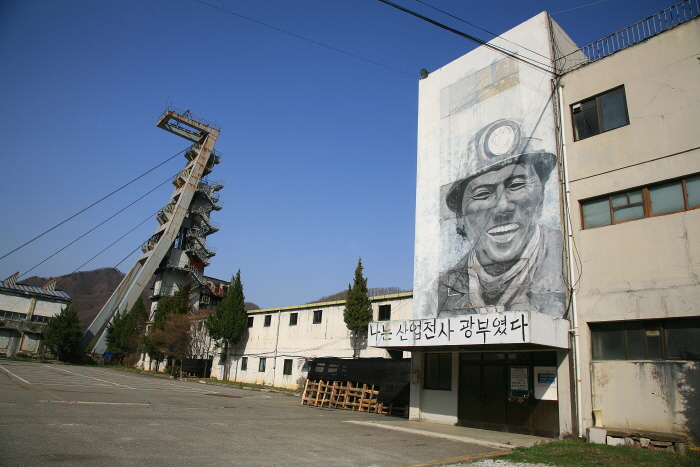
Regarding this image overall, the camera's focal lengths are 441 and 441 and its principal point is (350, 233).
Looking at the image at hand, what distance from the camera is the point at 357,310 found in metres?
31.7

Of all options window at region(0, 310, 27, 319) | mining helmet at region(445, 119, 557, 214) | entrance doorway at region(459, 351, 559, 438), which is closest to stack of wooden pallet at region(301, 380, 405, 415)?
entrance doorway at region(459, 351, 559, 438)

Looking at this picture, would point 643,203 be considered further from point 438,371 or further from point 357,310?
point 357,310

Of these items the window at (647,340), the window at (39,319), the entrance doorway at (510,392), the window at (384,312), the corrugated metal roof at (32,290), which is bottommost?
the entrance doorway at (510,392)

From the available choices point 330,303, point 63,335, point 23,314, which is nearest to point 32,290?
point 23,314

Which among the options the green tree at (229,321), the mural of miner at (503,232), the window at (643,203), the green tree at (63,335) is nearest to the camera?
the window at (643,203)

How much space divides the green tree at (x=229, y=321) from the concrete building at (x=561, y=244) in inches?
1135

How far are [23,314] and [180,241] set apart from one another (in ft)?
88.4

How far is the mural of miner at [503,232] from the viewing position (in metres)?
14.2

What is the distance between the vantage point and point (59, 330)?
5628 centimetres

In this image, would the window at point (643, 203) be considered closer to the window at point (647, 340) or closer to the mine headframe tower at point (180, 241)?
the window at point (647, 340)

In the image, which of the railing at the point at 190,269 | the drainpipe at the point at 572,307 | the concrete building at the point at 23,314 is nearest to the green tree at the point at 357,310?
the drainpipe at the point at 572,307

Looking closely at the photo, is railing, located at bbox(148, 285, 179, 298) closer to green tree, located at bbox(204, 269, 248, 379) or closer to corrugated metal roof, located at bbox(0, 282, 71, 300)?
green tree, located at bbox(204, 269, 248, 379)

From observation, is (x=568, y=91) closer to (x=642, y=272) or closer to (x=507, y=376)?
(x=642, y=272)

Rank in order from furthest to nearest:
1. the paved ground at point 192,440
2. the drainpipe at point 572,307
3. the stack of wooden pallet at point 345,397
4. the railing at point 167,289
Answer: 1. the railing at point 167,289
2. the stack of wooden pallet at point 345,397
3. the drainpipe at point 572,307
4. the paved ground at point 192,440
